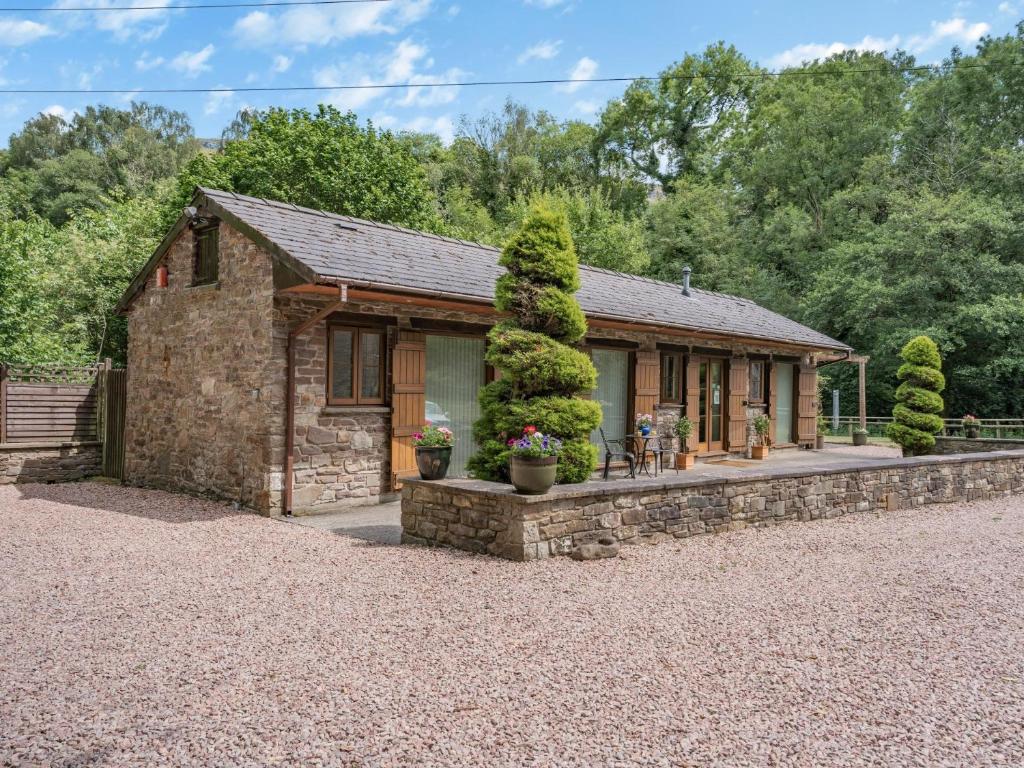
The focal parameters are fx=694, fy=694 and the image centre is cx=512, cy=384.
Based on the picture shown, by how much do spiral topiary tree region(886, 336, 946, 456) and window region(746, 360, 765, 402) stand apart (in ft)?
8.19

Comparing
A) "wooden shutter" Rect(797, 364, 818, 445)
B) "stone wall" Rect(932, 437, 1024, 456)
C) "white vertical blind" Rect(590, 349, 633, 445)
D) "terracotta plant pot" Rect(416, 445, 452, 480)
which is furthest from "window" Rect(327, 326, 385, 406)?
"stone wall" Rect(932, 437, 1024, 456)

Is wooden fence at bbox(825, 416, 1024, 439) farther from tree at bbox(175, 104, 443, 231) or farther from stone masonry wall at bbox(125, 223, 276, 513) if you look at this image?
stone masonry wall at bbox(125, 223, 276, 513)

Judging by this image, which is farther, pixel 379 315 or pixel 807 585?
pixel 379 315

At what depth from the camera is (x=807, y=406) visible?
15.5 meters

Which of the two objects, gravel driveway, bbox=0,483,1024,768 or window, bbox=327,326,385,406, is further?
window, bbox=327,326,385,406

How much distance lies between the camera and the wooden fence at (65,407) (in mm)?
10438

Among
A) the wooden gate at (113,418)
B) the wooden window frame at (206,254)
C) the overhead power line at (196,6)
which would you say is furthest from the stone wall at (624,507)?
the overhead power line at (196,6)

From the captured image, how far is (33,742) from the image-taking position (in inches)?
104

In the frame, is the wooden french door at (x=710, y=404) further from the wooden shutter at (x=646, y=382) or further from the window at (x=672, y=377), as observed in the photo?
the wooden shutter at (x=646, y=382)

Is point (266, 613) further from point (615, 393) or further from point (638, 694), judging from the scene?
point (615, 393)

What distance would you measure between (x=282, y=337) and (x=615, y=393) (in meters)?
5.73

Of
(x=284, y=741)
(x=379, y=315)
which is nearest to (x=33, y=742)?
(x=284, y=741)

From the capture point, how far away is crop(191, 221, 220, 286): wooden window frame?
9.15 metres

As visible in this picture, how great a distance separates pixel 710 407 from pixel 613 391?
9.29ft
